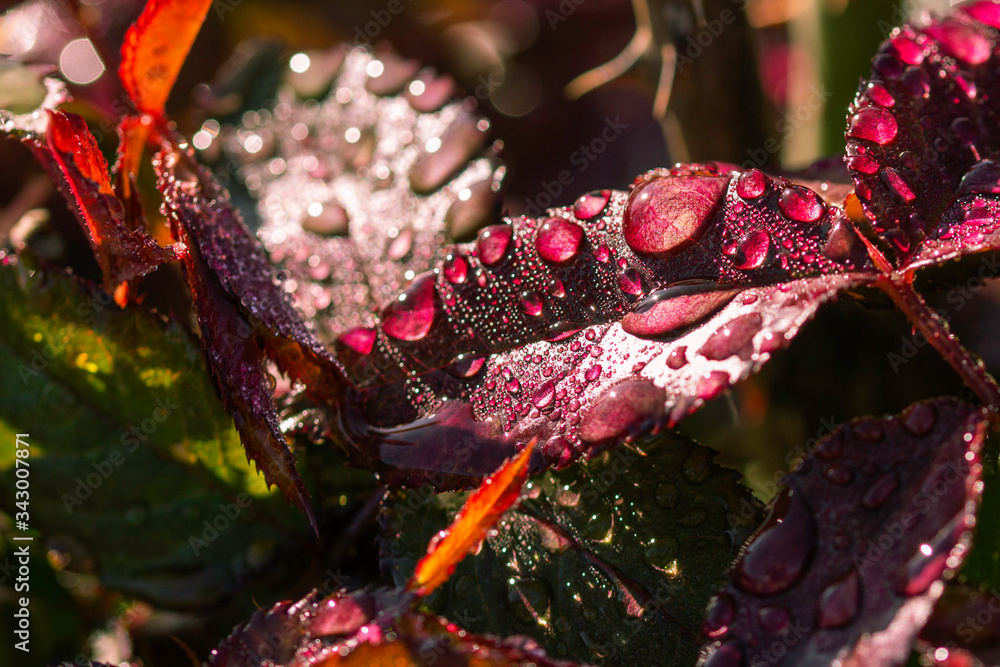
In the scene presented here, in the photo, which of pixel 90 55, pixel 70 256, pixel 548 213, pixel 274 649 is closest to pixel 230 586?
pixel 274 649

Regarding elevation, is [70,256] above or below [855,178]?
above

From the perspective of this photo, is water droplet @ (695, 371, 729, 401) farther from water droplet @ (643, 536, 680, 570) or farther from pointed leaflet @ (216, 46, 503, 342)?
pointed leaflet @ (216, 46, 503, 342)

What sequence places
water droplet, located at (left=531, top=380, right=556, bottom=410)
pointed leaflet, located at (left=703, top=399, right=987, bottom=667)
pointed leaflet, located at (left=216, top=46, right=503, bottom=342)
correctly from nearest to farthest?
pointed leaflet, located at (left=703, top=399, right=987, bottom=667), water droplet, located at (left=531, top=380, right=556, bottom=410), pointed leaflet, located at (left=216, top=46, right=503, bottom=342)

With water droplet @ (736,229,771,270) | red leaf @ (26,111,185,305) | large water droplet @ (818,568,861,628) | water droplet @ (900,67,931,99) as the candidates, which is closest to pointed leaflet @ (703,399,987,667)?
large water droplet @ (818,568,861,628)

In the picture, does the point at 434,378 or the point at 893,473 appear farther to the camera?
the point at 434,378

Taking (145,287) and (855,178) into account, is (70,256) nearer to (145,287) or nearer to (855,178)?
(145,287)

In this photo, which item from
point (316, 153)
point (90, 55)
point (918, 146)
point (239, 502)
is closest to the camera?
point (918, 146)
